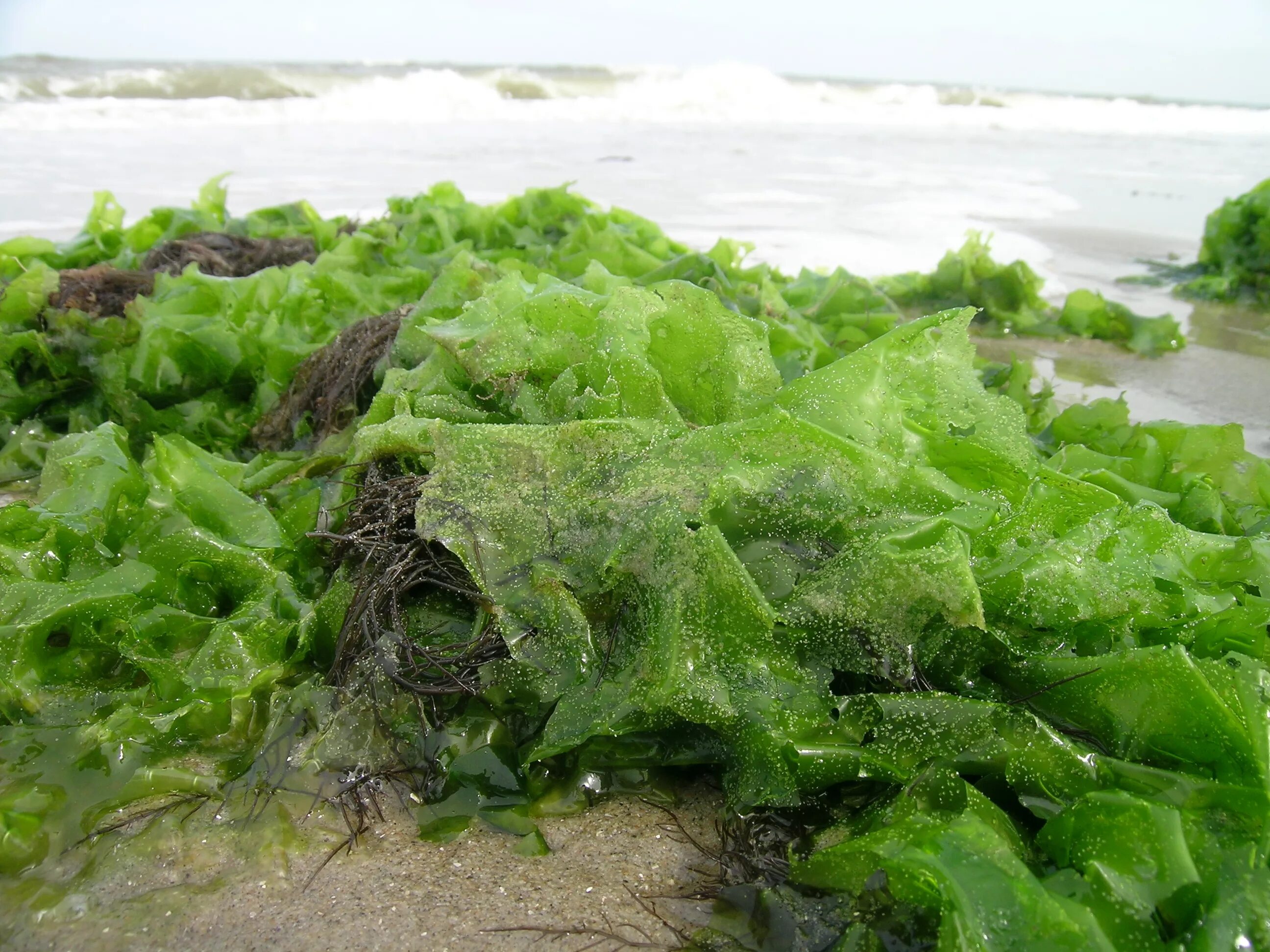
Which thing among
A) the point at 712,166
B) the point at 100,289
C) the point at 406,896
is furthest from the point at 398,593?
the point at 712,166

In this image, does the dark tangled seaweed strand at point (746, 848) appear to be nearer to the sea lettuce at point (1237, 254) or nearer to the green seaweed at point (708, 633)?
the green seaweed at point (708, 633)

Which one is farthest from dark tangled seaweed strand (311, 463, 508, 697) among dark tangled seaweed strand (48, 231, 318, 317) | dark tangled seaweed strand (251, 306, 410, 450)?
dark tangled seaweed strand (48, 231, 318, 317)

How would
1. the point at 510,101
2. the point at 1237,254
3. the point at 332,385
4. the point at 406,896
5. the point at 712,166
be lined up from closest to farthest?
the point at 406,896
the point at 332,385
the point at 1237,254
the point at 712,166
the point at 510,101

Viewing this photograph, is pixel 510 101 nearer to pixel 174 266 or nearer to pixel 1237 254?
pixel 1237 254

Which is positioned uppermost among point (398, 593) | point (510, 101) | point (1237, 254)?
point (510, 101)

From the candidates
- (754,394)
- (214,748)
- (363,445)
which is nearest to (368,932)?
(214,748)

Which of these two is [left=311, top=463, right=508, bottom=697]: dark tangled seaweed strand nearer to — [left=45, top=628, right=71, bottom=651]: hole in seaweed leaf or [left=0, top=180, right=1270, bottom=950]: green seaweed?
[left=0, top=180, right=1270, bottom=950]: green seaweed
